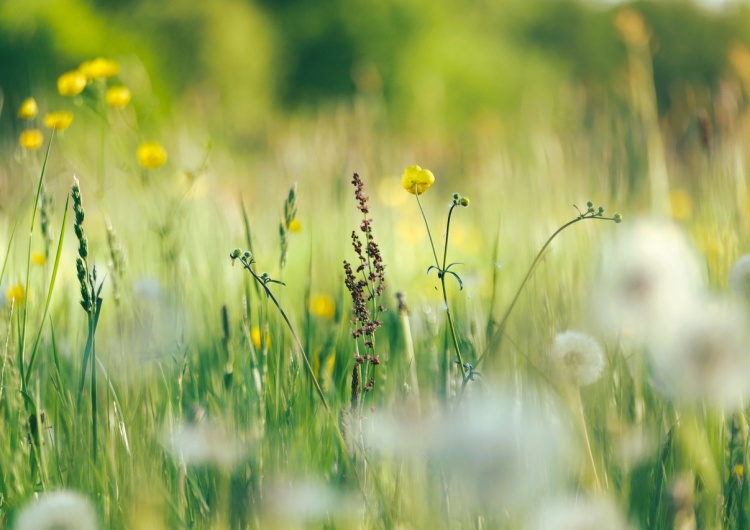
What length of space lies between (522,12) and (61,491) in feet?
64.6

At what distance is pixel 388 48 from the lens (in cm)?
1581

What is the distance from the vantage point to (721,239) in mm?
1382

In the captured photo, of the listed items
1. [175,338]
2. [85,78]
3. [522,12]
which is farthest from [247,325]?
[522,12]

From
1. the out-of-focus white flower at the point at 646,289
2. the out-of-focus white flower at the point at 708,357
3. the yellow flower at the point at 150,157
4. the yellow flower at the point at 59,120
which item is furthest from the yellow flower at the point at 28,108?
the out-of-focus white flower at the point at 708,357

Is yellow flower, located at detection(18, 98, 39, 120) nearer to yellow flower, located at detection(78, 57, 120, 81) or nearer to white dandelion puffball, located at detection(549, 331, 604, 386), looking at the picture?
yellow flower, located at detection(78, 57, 120, 81)

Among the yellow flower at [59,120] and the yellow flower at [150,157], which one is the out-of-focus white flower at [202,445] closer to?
the yellow flower at [59,120]

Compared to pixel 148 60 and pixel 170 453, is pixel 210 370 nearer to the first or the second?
pixel 170 453

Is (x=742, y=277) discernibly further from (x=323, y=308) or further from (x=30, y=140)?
(x=30, y=140)

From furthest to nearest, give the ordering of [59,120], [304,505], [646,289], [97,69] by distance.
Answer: [97,69]
[59,120]
[646,289]
[304,505]

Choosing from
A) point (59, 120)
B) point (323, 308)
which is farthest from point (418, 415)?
point (59, 120)

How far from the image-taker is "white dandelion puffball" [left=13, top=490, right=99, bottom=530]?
763mm

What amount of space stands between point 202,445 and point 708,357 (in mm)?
560

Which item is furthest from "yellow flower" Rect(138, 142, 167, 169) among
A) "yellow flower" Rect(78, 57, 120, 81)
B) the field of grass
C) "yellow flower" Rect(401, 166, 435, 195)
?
"yellow flower" Rect(401, 166, 435, 195)

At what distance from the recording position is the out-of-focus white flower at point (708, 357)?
33.2 inches
